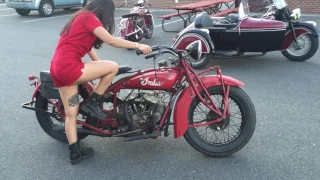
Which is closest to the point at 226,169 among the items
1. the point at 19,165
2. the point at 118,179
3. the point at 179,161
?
the point at 179,161

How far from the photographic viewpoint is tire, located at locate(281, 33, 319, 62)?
685 centimetres

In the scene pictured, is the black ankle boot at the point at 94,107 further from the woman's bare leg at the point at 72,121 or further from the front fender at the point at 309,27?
the front fender at the point at 309,27

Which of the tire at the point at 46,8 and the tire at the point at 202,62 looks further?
the tire at the point at 46,8

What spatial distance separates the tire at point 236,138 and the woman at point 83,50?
0.89m

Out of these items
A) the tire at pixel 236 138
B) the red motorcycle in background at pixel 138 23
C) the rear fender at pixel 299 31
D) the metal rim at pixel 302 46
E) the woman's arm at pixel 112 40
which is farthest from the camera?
the red motorcycle in background at pixel 138 23

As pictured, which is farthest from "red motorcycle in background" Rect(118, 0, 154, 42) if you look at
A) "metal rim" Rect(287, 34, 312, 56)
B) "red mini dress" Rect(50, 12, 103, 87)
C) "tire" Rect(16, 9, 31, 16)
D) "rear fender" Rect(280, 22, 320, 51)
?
"tire" Rect(16, 9, 31, 16)

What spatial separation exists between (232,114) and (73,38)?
172 cm

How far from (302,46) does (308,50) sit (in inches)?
5.5

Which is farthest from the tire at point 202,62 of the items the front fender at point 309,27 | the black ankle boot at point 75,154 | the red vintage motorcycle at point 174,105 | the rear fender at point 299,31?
the black ankle boot at point 75,154

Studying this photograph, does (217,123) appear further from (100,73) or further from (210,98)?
(100,73)

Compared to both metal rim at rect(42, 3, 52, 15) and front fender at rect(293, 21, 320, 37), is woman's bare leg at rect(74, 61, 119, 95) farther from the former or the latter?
metal rim at rect(42, 3, 52, 15)

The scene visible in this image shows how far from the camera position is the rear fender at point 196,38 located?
631 centimetres

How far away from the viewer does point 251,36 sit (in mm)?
6457

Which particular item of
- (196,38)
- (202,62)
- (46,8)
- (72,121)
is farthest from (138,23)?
(46,8)
